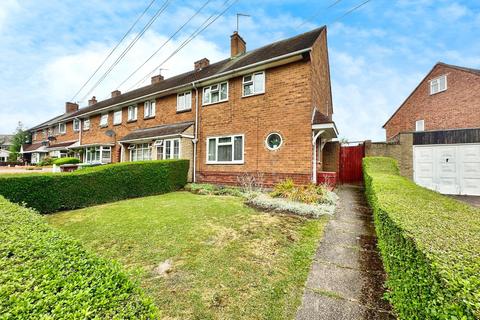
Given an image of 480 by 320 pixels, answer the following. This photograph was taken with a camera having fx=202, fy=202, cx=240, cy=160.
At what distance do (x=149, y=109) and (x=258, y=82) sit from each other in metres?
9.67

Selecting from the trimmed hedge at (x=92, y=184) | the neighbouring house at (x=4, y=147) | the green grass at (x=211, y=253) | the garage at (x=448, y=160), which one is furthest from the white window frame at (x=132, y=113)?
the neighbouring house at (x=4, y=147)

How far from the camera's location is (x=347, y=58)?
13930 millimetres

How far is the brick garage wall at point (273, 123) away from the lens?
30.7 feet

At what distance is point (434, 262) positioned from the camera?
4.81 ft

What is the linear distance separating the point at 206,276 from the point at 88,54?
67.0 feet

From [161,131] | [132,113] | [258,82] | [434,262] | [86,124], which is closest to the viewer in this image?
[434,262]

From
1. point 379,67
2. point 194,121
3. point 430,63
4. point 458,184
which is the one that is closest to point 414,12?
point 379,67

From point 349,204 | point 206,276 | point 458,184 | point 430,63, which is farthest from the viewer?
point 430,63

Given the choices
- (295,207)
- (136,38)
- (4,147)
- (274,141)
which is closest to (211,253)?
(295,207)

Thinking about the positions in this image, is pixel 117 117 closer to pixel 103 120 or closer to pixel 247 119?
pixel 103 120

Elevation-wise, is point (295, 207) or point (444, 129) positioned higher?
point (444, 129)

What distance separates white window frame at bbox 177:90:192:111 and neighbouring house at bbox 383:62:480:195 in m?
13.5

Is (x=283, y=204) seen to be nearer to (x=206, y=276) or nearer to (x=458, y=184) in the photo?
(x=206, y=276)

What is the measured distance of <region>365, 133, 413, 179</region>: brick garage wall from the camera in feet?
39.7
